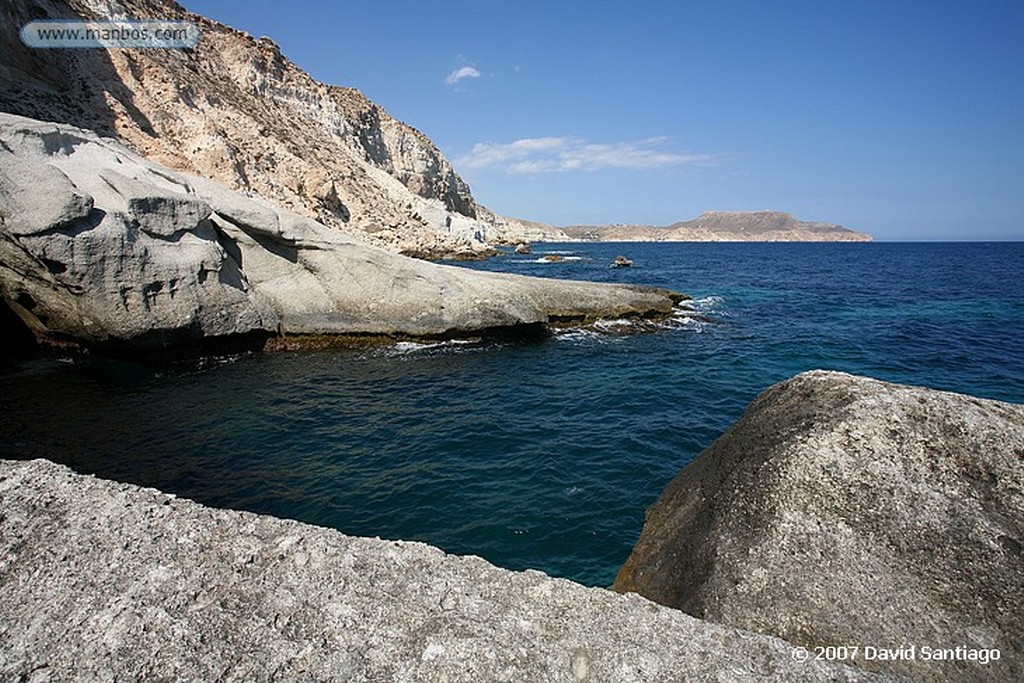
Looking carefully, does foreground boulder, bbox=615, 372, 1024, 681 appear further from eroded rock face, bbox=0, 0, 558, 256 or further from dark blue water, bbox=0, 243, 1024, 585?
eroded rock face, bbox=0, 0, 558, 256

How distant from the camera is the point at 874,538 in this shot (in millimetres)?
4129

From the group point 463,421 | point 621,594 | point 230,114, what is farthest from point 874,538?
point 230,114

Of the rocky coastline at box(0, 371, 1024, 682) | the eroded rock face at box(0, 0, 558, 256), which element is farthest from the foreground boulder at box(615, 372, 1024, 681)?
the eroded rock face at box(0, 0, 558, 256)

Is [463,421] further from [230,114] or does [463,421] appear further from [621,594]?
[230,114]

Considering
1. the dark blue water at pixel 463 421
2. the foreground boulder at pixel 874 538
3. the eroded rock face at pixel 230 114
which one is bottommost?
the dark blue water at pixel 463 421

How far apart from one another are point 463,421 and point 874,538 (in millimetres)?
8968

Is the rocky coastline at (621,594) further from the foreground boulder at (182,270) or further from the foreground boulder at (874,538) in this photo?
the foreground boulder at (182,270)

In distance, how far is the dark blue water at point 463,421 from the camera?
26.9 feet

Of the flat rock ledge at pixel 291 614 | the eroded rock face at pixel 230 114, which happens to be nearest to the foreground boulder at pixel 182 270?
the flat rock ledge at pixel 291 614

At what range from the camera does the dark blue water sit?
8195mm

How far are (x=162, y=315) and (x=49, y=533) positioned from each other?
13301mm

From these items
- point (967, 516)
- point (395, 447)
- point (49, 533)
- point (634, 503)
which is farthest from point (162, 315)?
point (967, 516)

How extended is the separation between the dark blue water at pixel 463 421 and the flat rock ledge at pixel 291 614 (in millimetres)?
3856

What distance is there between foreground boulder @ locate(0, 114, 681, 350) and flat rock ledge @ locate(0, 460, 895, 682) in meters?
12.7
